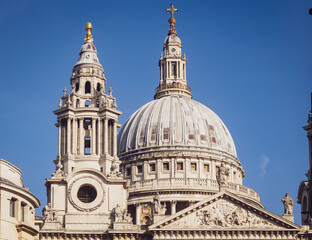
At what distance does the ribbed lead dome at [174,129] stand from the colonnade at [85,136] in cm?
2742

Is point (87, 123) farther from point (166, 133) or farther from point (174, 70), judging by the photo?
point (174, 70)

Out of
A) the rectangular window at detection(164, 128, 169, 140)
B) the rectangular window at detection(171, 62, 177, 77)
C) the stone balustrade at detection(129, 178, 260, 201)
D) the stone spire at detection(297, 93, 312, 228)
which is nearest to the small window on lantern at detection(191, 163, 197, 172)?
the stone balustrade at detection(129, 178, 260, 201)

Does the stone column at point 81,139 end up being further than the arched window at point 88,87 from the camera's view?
No

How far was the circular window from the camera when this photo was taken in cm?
11769

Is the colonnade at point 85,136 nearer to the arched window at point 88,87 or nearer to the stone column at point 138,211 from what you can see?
the arched window at point 88,87

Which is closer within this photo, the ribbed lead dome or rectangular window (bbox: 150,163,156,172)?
rectangular window (bbox: 150,163,156,172)

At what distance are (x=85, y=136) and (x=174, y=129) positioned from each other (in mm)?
29463

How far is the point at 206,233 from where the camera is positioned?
11544 centimetres

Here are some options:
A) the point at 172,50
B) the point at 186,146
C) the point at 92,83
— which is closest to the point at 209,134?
the point at 186,146

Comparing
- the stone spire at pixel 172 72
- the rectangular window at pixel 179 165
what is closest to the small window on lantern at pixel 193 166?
the rectangular window at pixel 179 165

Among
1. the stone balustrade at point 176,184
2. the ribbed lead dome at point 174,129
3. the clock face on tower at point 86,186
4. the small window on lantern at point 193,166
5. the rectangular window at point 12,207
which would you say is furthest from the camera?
the ribbed lead dome at point 174,129

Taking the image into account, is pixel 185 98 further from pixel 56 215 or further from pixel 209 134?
pixel 56 215

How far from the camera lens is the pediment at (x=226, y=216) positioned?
380ft

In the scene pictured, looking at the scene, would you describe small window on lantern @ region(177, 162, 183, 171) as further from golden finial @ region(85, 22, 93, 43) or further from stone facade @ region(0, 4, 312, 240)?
golden finial @ region(85, 22, 93, 43)
